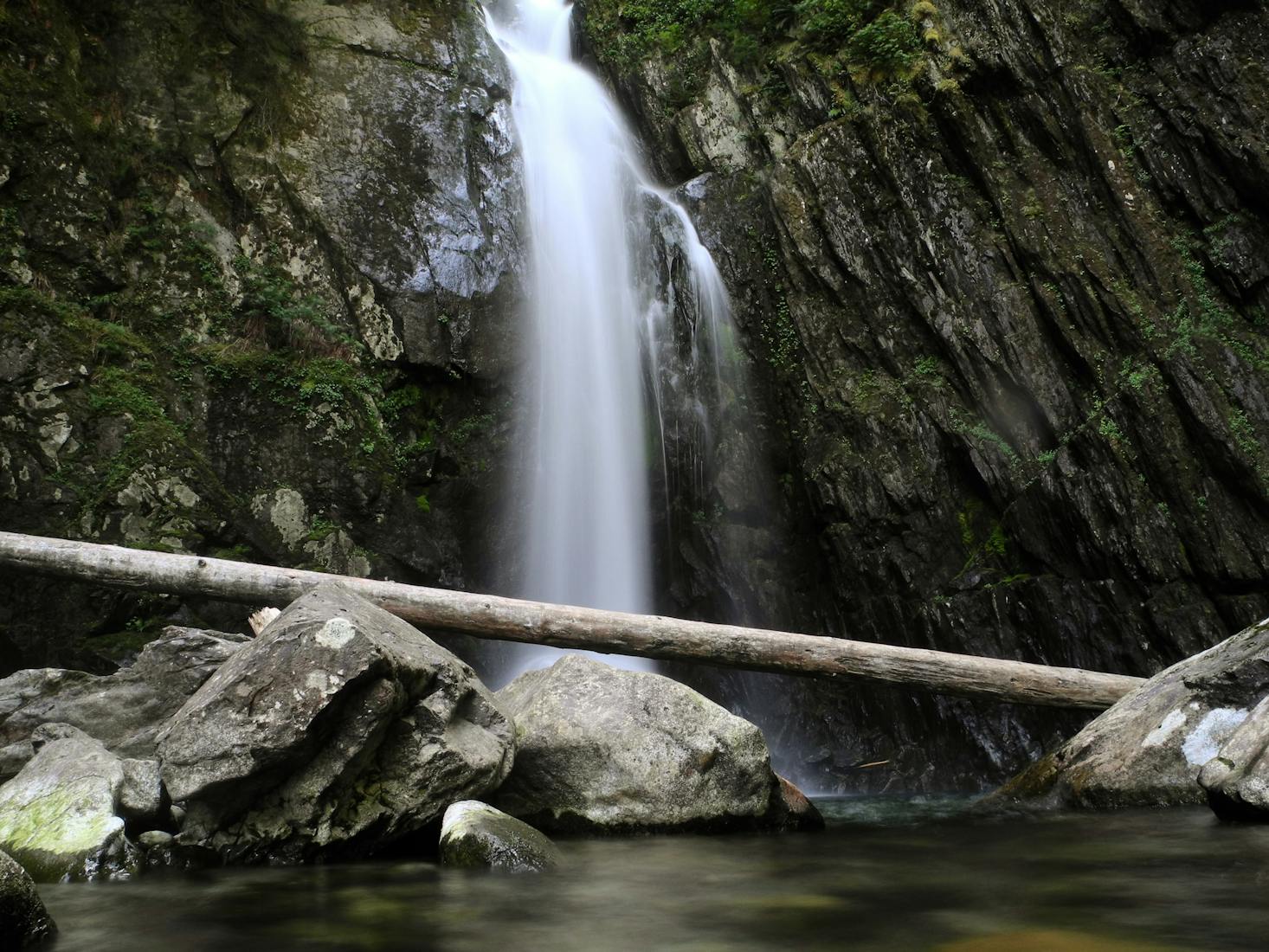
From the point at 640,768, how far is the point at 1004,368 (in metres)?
7.07

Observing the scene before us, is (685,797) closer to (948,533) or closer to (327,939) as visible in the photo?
(327,939)

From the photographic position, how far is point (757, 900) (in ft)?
11.1

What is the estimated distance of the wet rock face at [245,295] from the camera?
30.2 feet

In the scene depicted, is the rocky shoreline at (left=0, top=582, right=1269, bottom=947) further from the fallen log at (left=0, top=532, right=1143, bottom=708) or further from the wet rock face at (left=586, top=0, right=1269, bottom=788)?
the wet rock face at (left=586, top=0, right=1269, bottom=788)

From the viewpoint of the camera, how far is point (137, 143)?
11352mm

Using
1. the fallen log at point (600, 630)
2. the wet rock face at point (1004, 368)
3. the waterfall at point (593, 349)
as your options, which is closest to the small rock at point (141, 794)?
the fallen log at point (600, 630)

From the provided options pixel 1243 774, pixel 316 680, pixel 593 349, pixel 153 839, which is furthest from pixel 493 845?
pixel 593 349

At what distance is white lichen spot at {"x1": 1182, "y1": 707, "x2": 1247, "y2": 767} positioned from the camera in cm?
509

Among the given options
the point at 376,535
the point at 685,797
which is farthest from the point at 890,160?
the point at 685,797

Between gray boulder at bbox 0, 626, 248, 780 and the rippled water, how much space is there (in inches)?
65.0

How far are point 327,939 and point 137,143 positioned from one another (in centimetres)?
1144

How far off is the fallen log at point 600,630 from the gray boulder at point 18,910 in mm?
3710

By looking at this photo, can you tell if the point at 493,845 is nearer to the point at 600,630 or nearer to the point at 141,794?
the point at 141,794

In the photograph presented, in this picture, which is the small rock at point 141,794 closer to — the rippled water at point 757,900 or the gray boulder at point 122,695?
the rippled water at point 757,900
